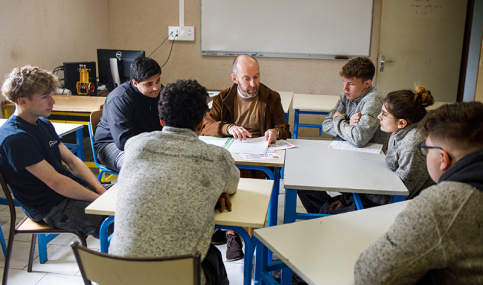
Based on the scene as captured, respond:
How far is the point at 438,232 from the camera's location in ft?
3.20

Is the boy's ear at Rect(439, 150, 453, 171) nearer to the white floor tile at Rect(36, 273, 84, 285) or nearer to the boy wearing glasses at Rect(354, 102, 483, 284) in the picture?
the boy wearing glasses at Rect(354, 102, 483, 284)

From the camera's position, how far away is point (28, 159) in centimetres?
190

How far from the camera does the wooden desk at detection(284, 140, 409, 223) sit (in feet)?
6.41

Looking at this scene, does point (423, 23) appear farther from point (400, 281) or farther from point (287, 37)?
point (400, 281)

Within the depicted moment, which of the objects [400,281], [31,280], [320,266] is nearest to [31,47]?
[31,280]

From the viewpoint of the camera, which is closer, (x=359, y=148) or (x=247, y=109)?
(x=359, y=148)

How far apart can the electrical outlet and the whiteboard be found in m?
0.15

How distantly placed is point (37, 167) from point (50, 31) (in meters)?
3.04

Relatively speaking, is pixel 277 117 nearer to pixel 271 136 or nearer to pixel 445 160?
pixel 271 136

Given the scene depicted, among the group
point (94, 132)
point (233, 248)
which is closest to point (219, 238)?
point (233, 248)

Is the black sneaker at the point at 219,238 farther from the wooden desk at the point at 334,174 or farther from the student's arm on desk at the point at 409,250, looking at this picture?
the student's arm on desk at the point at 409,250

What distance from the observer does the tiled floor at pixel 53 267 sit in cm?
232

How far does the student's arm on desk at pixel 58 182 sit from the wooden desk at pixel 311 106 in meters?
2.39

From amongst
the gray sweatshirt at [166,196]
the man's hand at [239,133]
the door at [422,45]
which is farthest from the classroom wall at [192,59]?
the gray sweatshirt at [166,196]
